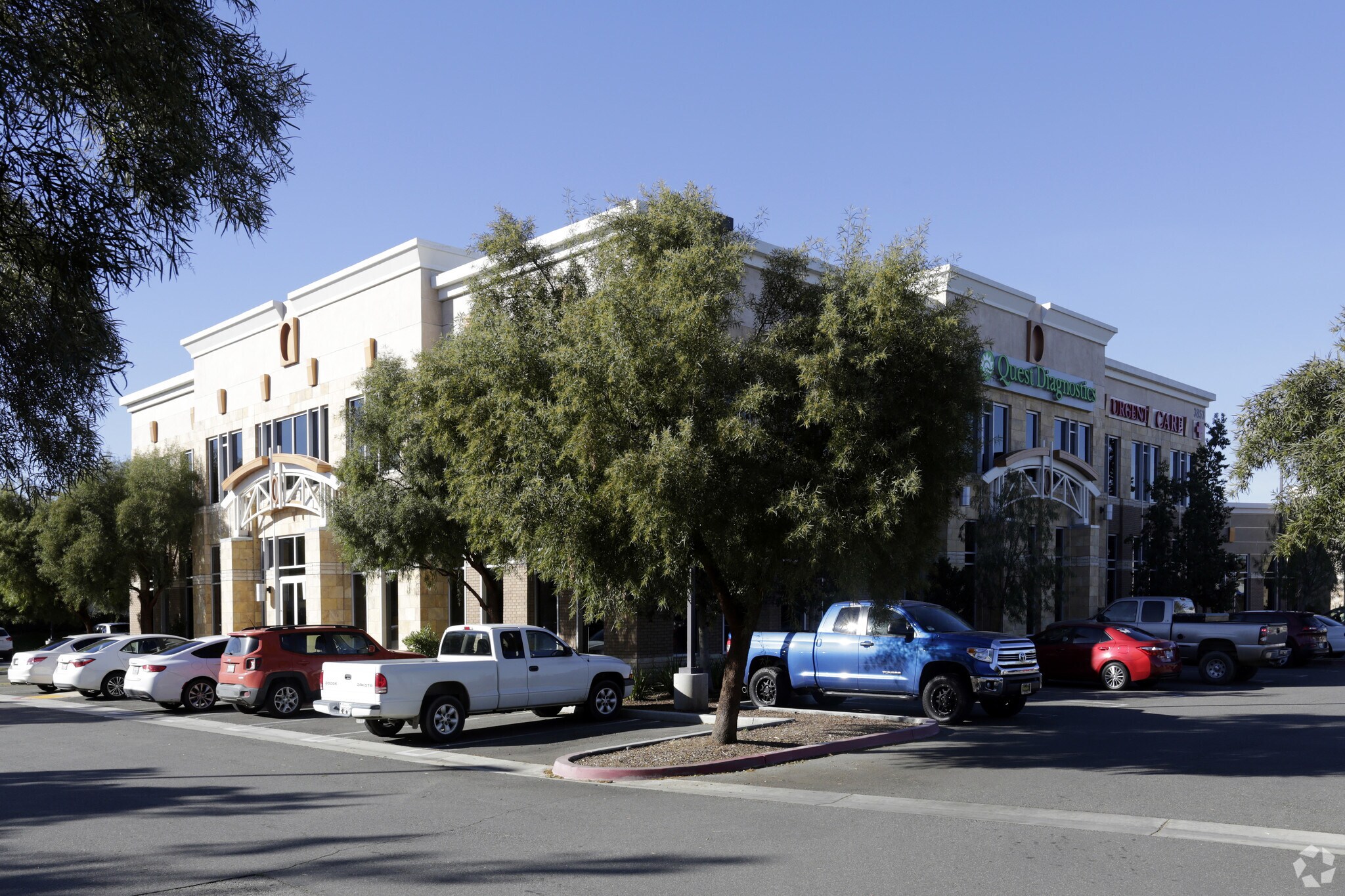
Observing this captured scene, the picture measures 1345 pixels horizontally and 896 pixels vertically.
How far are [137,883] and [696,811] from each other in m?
4.99

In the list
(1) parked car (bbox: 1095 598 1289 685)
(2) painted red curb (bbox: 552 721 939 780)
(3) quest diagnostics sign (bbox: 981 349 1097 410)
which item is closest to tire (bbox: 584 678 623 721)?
(2) painted red curb (bbox: 552 721 939 780)

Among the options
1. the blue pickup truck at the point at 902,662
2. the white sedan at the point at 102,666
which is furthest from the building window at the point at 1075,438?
the white sedan at the point at 102,666

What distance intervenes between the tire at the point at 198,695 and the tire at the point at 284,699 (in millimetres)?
2229

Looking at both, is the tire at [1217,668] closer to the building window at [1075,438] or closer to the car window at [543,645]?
the building window at [1075,438]

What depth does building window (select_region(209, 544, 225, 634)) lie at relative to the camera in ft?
131

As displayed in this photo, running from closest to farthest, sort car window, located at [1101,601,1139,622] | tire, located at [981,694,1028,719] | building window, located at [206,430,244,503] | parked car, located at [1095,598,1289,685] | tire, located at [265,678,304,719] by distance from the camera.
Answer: tire, located at [981,694,1028,719] → tire, located at [265,678,304,719] → parked car, located at [1095,598,1289,685] → car window, located at [1101,601,1139,622] → building window, located at [206,430,244,503]

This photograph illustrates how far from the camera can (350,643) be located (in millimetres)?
21375

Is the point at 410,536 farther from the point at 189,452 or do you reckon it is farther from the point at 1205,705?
the point at 189,452

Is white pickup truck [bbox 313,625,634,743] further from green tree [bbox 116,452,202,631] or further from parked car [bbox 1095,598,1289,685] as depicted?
green tree [bbox 116,452,202,631]

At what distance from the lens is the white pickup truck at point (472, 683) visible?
16.0m

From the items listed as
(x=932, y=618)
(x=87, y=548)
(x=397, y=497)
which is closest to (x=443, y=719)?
(x=397, y=497)

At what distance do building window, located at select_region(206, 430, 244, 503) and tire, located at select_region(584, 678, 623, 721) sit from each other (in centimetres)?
2435

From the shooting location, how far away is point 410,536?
22.5 m

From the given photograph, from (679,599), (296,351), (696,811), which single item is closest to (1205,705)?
(679,599)
